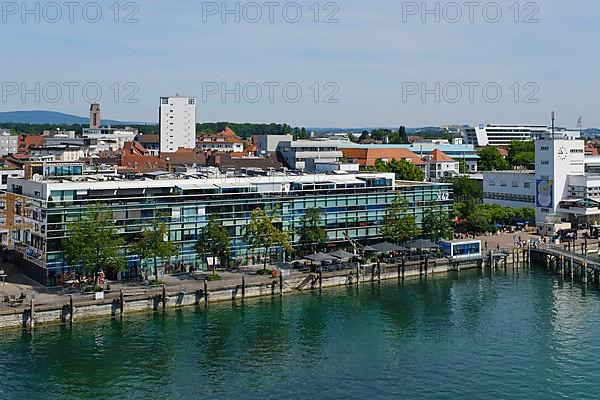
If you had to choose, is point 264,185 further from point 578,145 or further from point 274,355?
point 578,145

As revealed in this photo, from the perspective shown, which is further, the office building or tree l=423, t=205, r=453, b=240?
the office building

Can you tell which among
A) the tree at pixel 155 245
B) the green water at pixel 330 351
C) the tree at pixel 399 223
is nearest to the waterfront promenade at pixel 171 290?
the green water at pixel 330 351

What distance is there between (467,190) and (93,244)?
42.4 meters

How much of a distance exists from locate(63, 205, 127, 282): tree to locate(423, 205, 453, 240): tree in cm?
2031

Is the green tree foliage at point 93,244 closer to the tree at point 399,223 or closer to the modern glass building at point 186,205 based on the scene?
the modern glass building at point 186,205

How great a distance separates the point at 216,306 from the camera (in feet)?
126

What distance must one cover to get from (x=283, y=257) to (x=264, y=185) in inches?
177

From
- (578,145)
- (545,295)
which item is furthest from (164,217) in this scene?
(578,145)

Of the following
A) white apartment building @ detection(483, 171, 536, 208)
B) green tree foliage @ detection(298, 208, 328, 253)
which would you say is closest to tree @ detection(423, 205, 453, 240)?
green tree foliage @ detection(298, 208, 328, 253)

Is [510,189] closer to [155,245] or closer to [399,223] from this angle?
[399,223]

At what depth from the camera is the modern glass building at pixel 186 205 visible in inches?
1532

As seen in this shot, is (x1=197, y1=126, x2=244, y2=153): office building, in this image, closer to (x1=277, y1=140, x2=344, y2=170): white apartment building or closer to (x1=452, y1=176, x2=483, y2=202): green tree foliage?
(x1=277, y1=140, x2=344, y2=170): white apartment building

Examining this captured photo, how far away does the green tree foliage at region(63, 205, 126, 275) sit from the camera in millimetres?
37156

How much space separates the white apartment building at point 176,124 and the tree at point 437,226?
72469 millimetres
